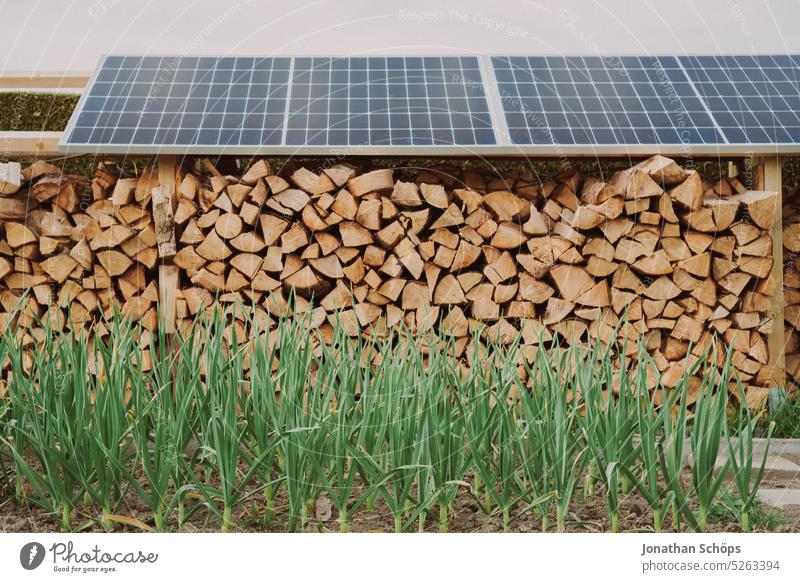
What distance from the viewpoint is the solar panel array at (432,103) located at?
128 inches

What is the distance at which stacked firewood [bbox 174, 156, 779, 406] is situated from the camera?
3.31m

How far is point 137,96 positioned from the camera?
348cm

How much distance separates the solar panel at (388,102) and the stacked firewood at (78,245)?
2.44 feet

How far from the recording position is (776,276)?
3.38m

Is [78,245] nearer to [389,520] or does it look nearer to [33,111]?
[389,520]

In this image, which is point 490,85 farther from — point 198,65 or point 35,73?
point 35,73

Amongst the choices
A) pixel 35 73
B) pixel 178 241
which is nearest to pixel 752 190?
pixel 178 241

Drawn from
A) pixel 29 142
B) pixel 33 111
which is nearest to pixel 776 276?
pixel 29 142

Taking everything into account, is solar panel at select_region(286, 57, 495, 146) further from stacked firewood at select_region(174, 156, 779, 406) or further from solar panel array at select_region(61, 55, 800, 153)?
stacked firewood at select_region(174, 156, 779, 406)

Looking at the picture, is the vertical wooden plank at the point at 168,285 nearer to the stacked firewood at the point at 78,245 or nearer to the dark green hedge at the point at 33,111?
the stacked firewood at the point at 78,245

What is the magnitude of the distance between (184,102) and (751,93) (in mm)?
2445

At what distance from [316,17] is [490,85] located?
0.95 m

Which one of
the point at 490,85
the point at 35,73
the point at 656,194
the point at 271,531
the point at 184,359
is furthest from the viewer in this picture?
the point at 35,73

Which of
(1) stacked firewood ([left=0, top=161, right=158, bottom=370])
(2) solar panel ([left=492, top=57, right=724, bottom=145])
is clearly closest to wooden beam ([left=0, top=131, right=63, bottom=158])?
(1) stacked firewood ([left=0, top=161, right=158, bottom=370])
